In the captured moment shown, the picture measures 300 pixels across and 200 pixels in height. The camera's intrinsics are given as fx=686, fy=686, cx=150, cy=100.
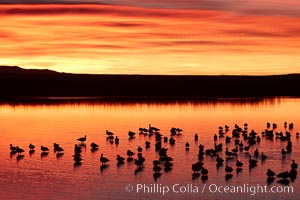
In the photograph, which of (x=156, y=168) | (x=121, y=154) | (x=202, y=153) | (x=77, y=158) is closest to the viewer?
Result: (x=156, y=168)

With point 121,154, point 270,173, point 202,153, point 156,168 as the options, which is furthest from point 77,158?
point 270,173

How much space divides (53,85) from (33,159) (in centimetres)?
13220

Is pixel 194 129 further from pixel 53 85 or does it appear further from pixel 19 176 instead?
pixel 53 85

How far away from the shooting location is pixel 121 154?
150 ft

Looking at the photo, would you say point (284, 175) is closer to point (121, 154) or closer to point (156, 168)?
point (156, 168)

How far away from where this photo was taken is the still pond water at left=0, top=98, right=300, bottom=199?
32.9m

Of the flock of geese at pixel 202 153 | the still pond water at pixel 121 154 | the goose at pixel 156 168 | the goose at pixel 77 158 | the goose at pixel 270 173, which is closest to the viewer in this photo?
the still pond water at pixel 121 154

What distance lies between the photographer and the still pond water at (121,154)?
3294 centimetres

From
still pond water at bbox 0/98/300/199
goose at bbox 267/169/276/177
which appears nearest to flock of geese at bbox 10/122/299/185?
goose at bbox 267/169/276/177

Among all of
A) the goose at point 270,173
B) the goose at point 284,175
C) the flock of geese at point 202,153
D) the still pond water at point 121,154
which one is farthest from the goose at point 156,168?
the goose at point 284,175

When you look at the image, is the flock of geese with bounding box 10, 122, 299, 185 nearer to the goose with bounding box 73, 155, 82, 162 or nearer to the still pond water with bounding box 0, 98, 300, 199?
the goose with bounding box 73, 155, 82, 162

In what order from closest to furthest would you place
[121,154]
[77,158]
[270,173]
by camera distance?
[270,173] < [77,158] < [121,154]

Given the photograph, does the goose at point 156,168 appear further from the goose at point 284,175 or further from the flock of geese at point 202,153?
the goose at point 284,175

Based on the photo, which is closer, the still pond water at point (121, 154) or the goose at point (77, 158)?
the still pond water at point (121, 154)
